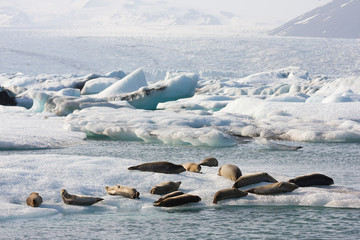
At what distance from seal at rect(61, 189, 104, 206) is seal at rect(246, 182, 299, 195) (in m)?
1.20

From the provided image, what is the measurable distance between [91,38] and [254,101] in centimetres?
2847

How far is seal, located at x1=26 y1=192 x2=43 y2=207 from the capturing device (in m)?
4.02

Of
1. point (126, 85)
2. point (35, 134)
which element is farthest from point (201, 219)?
point (126, 85)

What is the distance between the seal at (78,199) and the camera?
4141 millimetres

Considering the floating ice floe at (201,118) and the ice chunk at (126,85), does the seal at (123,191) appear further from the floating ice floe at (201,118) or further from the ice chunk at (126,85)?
the ice chunk at (126,85)

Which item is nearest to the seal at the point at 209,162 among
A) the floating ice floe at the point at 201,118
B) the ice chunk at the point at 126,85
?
the floating ice floe at the point at 201,118

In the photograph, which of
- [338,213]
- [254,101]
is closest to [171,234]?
[338,213]

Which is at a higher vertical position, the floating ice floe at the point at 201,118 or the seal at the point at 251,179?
the seal at the point at 251,179

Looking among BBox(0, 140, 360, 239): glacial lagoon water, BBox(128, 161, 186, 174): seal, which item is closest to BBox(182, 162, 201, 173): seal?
BBox(0, 140, 360, 239): glacial lagoon water

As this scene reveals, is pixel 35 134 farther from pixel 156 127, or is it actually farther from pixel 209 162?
pixel 209 162

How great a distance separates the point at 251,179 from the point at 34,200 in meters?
1.69

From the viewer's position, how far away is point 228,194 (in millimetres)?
4301

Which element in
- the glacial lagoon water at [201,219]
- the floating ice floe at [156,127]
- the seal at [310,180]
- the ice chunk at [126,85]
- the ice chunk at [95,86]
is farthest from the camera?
the ice chunk at [95,86]

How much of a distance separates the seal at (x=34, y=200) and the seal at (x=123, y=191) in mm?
555
